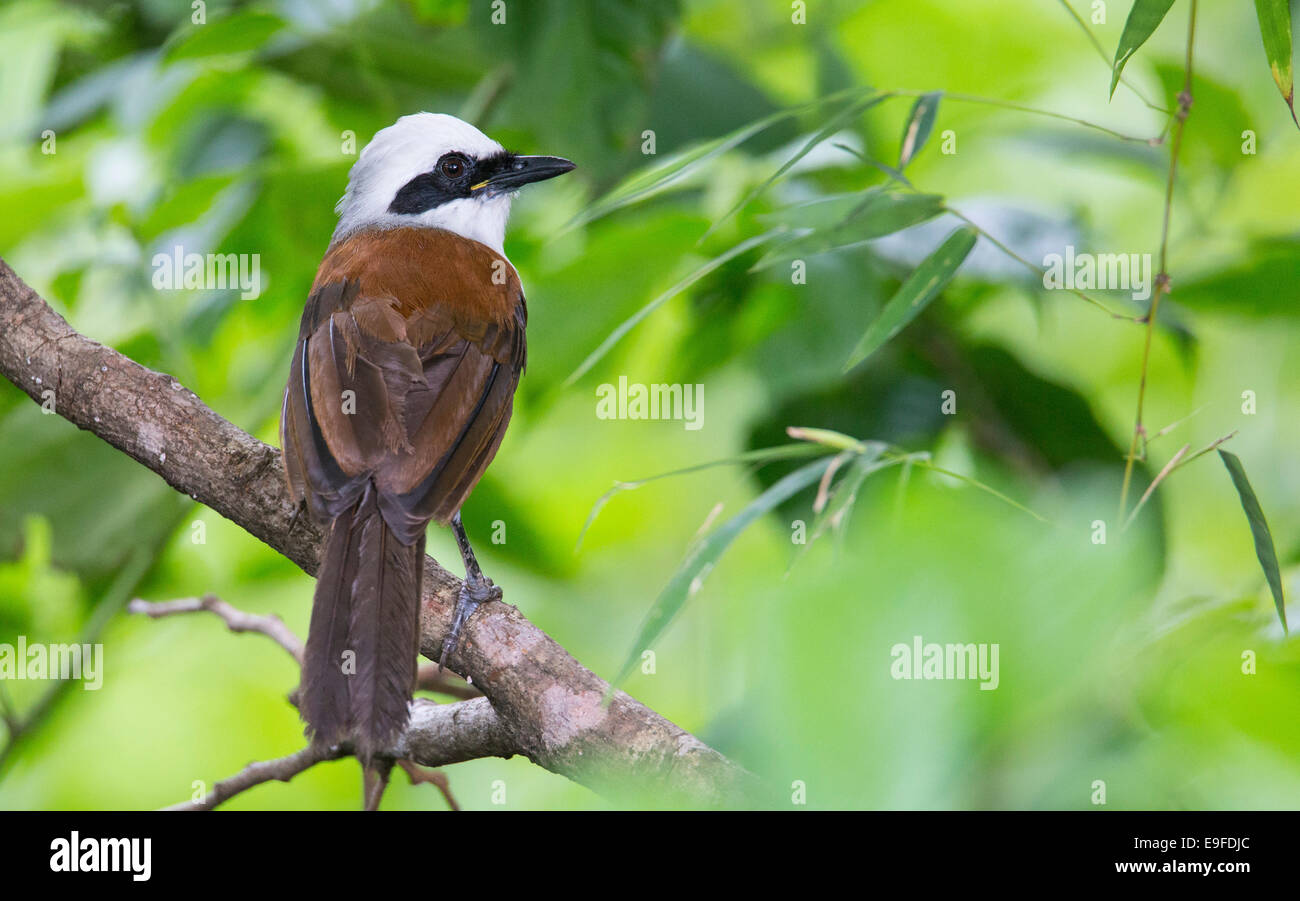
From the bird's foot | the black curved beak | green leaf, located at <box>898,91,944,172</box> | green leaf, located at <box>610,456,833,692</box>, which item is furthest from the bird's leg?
the black curved beak

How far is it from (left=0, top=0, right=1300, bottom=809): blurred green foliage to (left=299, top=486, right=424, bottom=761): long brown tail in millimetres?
433

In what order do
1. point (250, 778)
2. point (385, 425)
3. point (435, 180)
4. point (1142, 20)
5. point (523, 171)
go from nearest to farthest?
point (1142, 20)
point (250, 778)
point (385, 425)
point (523, 171)
point (435, 180)

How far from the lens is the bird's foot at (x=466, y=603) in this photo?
5.42ft

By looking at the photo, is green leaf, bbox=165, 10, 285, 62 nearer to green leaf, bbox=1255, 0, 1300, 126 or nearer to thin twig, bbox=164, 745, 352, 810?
thin twig, bbox=164, 745, 352, 810

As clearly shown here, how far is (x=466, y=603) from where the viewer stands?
1.72 m

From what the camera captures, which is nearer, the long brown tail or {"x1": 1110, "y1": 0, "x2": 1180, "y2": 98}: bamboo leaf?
{"x1": 1110, "y1": 0, "x2": 1180, "y2": 98}: bamboo leaf

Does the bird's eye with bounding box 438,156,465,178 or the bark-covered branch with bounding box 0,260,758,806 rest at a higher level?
the bird's eye with bounding box 438,156,465,178

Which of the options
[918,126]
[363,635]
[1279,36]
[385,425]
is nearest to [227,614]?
[385,425]

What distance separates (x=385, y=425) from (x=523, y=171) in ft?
3.53

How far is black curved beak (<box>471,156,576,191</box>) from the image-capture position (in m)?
2.70

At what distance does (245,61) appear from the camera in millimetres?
3090

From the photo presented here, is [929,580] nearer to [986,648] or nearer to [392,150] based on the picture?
[986,648]

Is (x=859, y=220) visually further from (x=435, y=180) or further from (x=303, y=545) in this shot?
(x=435, y=180)

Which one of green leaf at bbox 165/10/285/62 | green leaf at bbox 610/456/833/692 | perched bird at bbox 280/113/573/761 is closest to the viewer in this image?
green leaf at bbox 610/456/833/692
